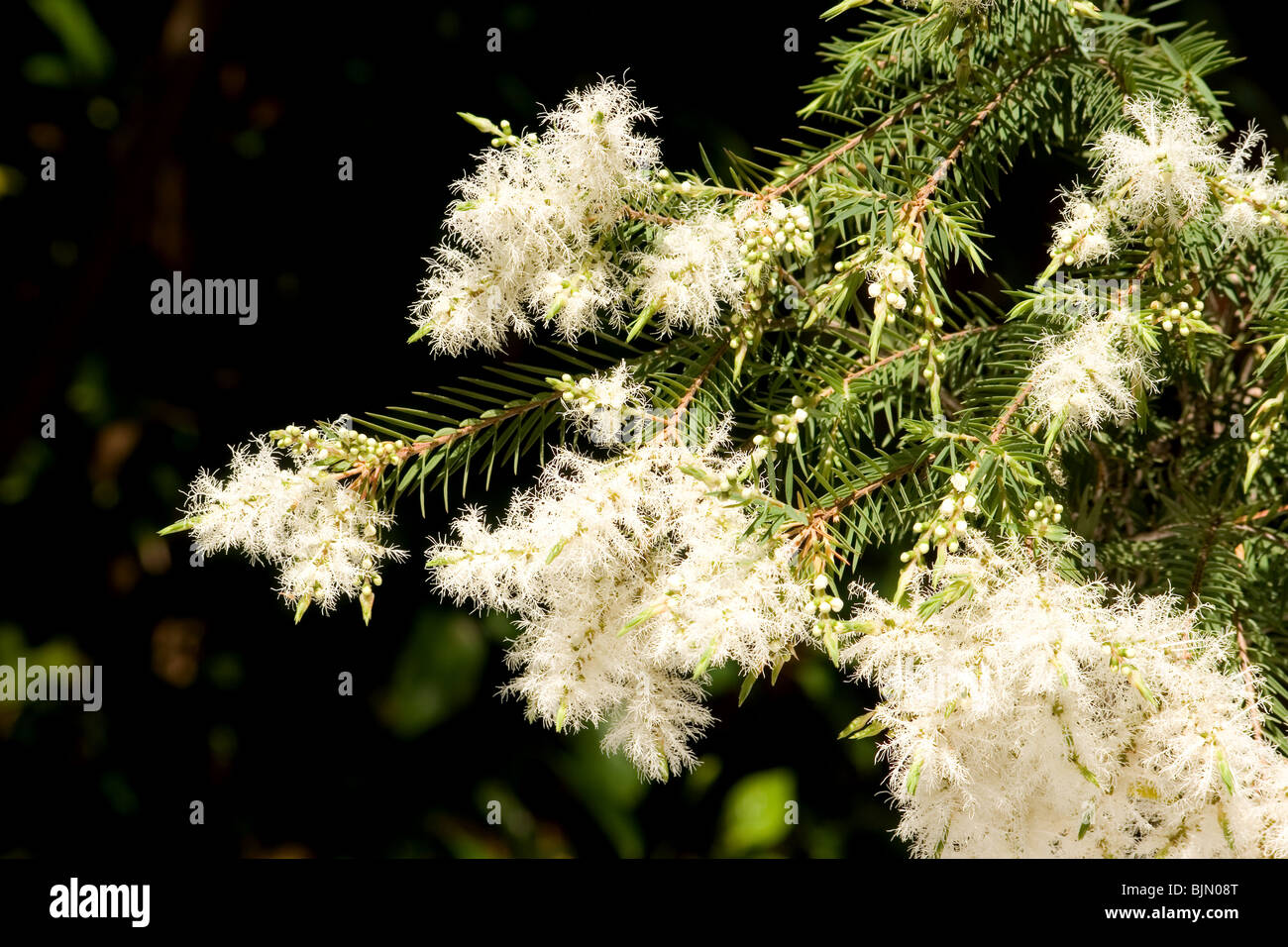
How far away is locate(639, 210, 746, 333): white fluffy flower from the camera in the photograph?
461 mm

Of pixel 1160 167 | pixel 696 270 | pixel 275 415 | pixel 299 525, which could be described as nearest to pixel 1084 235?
pixel 1160 167

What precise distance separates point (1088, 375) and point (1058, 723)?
0.14 m

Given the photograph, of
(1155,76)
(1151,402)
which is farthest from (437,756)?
(1155,76)

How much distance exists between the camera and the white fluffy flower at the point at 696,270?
1.51 ft

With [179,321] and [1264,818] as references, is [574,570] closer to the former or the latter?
[1264,818]

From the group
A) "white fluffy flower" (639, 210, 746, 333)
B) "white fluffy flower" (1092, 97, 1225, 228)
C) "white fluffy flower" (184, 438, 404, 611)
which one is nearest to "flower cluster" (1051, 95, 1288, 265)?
"white fluffy flower" (1092, 97, 1225, 228)

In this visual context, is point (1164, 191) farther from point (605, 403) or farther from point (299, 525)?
point (299, 525)

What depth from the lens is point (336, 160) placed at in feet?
2.85

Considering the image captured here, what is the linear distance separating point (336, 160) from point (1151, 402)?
2.21 feet

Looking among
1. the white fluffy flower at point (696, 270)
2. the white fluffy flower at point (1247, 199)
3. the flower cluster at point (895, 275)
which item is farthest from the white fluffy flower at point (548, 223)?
the white fluffy flower at point (1247, 199)

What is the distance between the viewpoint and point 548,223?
464mm

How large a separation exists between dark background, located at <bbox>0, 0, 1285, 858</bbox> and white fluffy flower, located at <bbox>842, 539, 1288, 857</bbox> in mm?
438

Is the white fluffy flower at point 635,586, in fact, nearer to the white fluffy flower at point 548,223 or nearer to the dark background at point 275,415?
the white fluffy flower at point 548,223

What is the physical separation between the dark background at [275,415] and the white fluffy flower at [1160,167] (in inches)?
14.3
